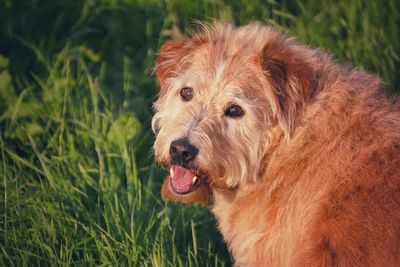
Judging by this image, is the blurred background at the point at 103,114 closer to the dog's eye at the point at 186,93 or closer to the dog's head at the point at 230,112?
the dog's head at the point at 230,112

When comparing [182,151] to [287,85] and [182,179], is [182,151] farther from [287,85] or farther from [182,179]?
[287,85]

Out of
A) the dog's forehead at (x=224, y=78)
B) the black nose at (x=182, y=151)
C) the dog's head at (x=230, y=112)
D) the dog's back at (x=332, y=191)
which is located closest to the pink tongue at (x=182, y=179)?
the dog's head at (x=230, y=112)

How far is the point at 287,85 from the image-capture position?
438 cm

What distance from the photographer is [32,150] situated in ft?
19.3

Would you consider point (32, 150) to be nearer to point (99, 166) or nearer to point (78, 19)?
point (99, 166)

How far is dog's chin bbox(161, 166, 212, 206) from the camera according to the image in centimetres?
447

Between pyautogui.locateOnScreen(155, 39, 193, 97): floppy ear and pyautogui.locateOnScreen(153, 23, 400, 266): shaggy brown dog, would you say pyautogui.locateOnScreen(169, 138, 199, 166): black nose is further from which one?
pyautogui.locateOnScreen(155, 39, 193, 97): floppy ear

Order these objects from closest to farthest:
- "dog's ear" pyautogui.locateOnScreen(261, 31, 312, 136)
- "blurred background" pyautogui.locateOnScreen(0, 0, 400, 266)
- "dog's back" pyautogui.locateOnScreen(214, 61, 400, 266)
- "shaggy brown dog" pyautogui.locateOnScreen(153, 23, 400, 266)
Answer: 1. "dog's back" pyautogui.locateOnScreen(214, 61, 400, 266)
2. "shaggy brown dog" pyautogui.locateOnScreen(153, 23, 400, 266)
3. "dog's ear" pyautogui.locateOnScreen(261, 31, 312, 136)
4. "blurred background" pyautogui.locateOnScreen(0, 0, 400, 266)

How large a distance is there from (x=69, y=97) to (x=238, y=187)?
82.1 inches

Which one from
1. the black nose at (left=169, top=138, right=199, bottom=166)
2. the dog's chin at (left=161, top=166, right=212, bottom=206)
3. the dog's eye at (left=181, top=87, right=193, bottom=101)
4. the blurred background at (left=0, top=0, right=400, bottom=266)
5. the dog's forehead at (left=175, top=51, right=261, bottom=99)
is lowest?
the blurred background at (left=0, top=0, right=400, bottom=266)

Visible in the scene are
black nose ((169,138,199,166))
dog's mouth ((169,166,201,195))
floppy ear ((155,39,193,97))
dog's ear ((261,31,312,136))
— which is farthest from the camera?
floppy ear ((155,39,193,97))

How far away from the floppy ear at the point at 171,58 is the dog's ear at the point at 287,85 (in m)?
0.52

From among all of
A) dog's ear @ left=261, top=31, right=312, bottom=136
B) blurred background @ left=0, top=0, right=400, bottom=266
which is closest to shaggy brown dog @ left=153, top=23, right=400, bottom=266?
dog's ear @ left=261, top=31, right=312, bottom=136

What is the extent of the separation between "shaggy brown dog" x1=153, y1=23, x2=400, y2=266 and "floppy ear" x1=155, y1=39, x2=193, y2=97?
1.8 inches
